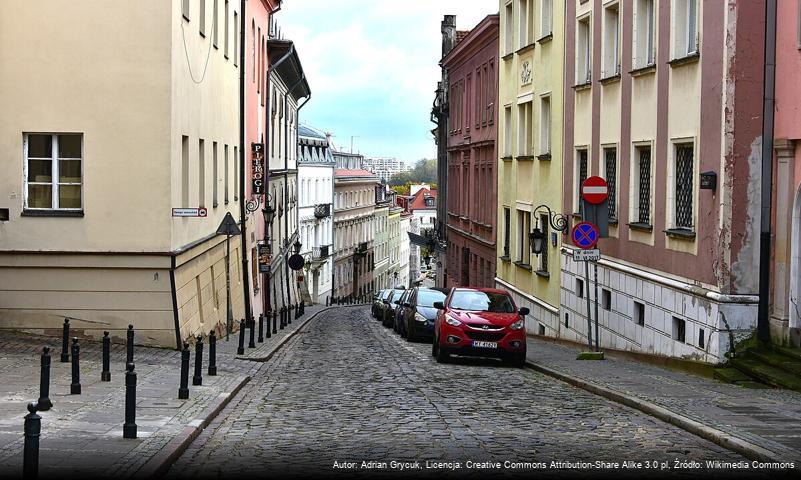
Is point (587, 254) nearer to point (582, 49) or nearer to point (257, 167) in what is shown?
point (582, 49)

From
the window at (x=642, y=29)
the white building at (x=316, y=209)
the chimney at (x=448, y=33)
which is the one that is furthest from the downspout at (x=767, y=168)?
the white building at (x=316, y=209)

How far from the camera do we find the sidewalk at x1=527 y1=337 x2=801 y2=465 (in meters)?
11.4

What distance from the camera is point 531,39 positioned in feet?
113

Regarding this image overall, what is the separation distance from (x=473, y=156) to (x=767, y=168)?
2902 centimetres

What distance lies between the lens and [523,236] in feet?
116

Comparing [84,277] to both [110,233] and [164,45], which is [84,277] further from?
[164,45]

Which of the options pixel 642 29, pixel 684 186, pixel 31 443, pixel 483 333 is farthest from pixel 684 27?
pixel 31 443

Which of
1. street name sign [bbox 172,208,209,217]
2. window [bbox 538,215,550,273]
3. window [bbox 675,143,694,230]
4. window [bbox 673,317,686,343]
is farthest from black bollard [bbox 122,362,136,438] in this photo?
window [bbox 538,215,550,273]

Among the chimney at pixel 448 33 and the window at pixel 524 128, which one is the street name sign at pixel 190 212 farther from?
the chimney at pixel 448 33

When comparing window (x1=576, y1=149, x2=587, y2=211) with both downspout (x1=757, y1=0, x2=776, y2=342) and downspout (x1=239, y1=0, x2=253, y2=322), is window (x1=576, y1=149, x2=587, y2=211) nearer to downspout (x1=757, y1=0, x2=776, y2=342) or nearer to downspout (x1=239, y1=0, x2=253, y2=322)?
downspout (x1=757, y1=0, x2=776, y2=342)

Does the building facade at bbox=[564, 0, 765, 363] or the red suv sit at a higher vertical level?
the building facade at bbox=[564, 0, 765, 363]

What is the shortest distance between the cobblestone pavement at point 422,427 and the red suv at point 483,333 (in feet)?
3.18

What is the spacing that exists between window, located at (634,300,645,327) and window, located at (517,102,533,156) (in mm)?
12297

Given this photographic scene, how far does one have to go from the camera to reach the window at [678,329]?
65.3 ft
